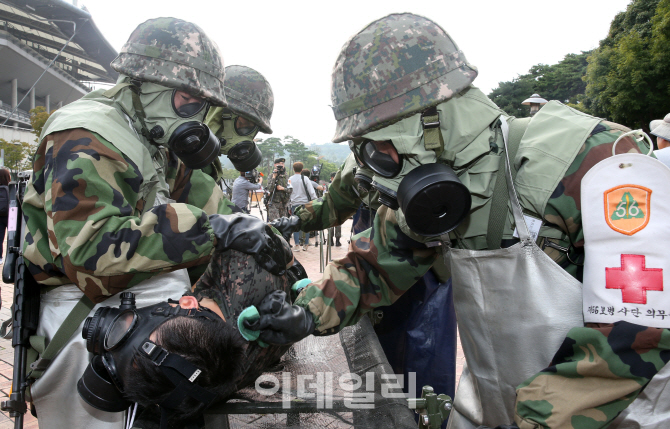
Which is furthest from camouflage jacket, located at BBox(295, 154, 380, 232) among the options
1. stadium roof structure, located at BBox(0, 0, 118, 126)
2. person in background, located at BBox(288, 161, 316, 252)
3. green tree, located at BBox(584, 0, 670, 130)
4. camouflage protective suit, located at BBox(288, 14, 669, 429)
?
stadium roof structure, located at BBox(0, 0, 118, 126)

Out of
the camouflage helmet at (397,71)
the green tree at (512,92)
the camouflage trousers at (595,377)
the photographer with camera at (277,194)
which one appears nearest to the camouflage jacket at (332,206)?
the camouflage helmet at (397,71)

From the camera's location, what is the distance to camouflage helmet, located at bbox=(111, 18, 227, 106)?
2.17 m

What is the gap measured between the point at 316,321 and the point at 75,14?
49922 millimetres

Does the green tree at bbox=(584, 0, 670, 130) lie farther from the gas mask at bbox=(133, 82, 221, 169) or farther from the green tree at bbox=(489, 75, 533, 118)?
the gas mask at bbox=(133, 82, 221, 169)

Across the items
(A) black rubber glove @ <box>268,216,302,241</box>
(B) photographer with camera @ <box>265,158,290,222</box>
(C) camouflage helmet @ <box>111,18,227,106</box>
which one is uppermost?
(C) camouflage helmet @ <box>111,18,227,106</box>

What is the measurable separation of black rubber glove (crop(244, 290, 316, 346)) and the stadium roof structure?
40797 mm

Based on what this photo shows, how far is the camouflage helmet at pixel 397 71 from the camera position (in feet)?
4.66

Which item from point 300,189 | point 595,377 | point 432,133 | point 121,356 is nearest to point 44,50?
point 300,189

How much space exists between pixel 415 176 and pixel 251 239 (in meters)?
0.78

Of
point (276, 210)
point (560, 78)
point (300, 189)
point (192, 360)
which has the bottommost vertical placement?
point (276, 210)

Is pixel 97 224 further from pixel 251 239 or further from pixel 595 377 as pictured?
pixel 595 377

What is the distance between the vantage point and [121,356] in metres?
1.49

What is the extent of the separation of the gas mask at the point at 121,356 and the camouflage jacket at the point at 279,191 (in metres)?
8.13

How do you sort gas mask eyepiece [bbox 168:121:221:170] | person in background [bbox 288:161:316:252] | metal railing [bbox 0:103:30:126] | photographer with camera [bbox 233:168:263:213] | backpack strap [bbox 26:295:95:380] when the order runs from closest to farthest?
backpack strap [bbox 26:295:95:380]
gas mask eyepiece [bbox 168:121:221:170]
photographer with camera [bbox 233:168:263:213]
person in background [bbox 288:161:316:252]
metal railing [bbox 0:103:30:126]
